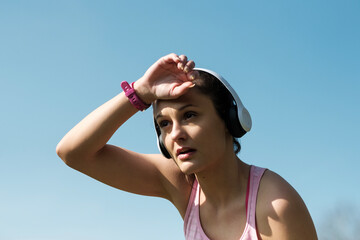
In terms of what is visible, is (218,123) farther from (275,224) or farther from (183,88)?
(275,224)

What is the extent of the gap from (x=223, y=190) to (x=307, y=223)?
82cm

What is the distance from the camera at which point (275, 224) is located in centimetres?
392

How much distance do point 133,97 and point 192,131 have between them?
690 mm

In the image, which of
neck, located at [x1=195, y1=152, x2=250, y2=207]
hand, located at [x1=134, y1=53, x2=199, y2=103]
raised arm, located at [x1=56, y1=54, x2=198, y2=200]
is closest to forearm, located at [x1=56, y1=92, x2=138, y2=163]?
raised arm, located at [x1=56, y1=54, x2=198, y2=200]

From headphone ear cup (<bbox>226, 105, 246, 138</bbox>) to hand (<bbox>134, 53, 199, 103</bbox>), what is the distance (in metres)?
0.44

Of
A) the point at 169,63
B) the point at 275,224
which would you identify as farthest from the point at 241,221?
the point at 169,63

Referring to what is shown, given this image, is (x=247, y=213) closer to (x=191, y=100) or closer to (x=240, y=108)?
(x=240, y=108)

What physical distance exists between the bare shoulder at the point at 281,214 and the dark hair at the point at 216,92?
28.6 inches

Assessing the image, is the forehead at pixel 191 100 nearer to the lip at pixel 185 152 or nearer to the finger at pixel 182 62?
the finger at pixel 182 62

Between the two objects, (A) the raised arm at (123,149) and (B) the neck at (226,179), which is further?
(B) the neck at (226,179)

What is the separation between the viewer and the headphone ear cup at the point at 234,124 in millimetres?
4020

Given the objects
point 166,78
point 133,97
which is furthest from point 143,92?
point 166,78

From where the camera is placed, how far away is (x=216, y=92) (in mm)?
4082

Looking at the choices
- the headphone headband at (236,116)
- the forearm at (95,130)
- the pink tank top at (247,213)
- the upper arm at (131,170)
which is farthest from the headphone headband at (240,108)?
the upper arm at (131,170)
